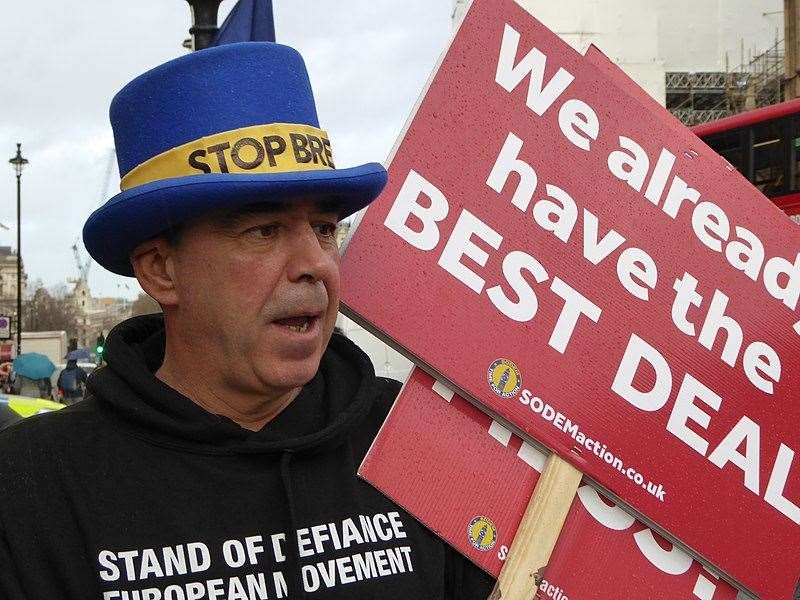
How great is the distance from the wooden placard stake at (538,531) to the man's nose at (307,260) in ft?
1.95

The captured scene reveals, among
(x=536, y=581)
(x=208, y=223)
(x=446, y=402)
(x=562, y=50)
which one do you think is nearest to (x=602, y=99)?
(x=562, y=50)

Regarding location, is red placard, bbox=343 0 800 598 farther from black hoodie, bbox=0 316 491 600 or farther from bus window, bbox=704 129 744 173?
bus window, bbox=704 129 744 173

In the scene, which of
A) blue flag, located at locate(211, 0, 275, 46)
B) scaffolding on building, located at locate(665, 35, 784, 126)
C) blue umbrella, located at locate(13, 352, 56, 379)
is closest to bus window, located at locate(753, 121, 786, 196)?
blue umbrella, located at locate(13, 352, 56, 379)

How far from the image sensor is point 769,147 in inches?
476

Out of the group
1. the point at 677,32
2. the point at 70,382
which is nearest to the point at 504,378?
the point at 70,382

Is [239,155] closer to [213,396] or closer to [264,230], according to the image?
[264,230]

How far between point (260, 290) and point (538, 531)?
0.71 metres

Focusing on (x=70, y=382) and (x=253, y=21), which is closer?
(x=253, y=21)

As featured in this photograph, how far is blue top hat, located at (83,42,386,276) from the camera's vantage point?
1520 mm

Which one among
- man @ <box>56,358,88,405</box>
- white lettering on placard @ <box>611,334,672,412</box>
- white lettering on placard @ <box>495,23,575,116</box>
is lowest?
white lettering on placard @ <box>611,334,672,412</box>

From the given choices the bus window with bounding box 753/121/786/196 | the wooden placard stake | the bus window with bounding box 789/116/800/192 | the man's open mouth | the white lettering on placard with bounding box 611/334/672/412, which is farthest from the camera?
the bus window with bounding box 753/121/786/196

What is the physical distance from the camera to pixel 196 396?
5.61ft

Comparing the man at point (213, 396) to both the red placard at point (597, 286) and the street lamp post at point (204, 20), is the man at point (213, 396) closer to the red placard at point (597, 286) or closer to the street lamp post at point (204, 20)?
the red placard at point (597, 286)

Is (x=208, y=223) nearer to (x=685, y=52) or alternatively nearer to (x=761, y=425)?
(x=761, y=425)
